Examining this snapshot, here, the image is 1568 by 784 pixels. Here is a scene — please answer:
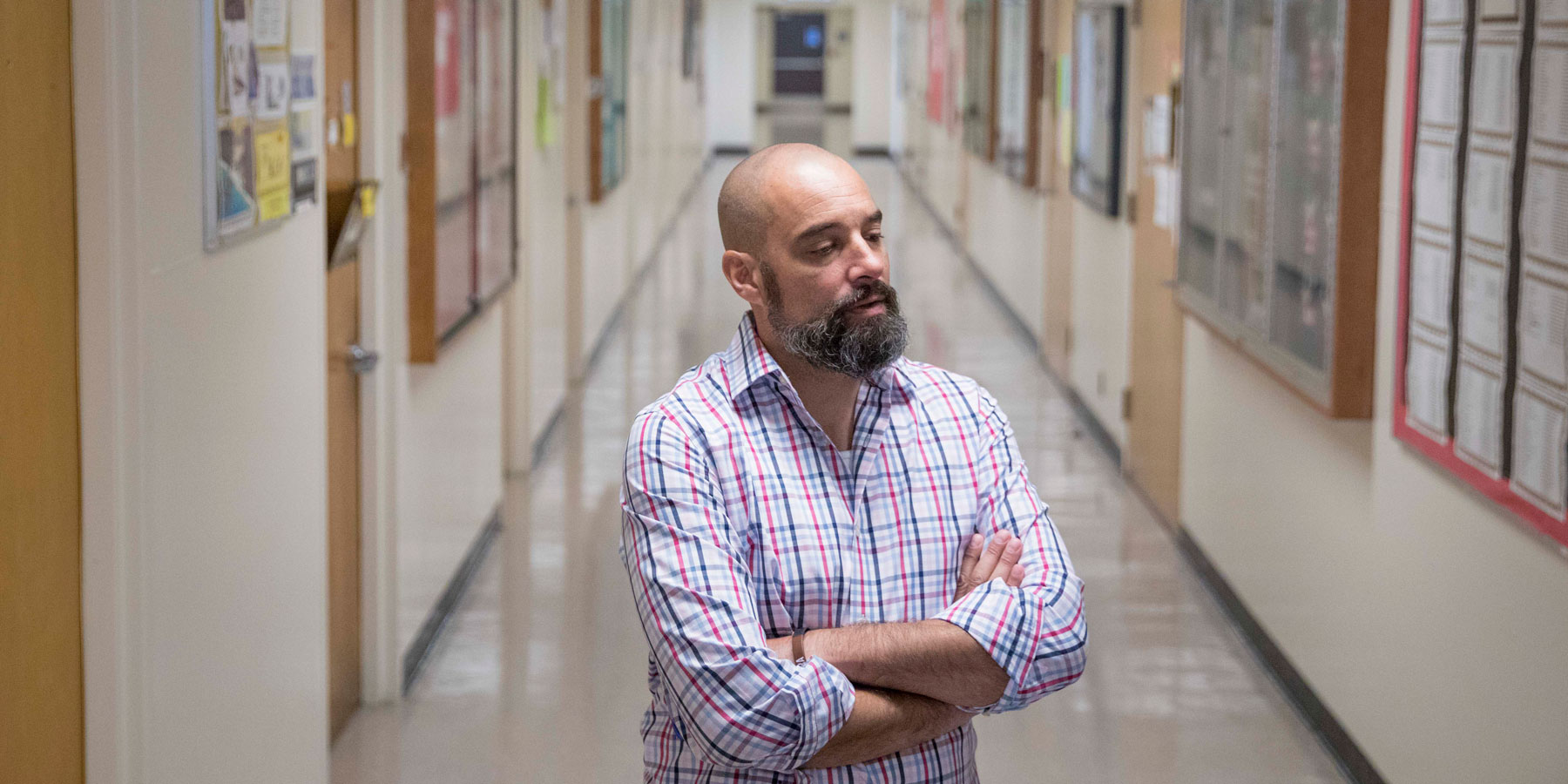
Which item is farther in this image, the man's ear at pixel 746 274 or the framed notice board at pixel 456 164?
the framed notice board at pixel 456 164

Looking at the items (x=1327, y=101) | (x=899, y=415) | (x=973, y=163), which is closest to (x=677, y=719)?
(x=899, y=415)

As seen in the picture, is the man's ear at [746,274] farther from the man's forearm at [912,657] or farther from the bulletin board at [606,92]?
the bulletin board at [606,92]

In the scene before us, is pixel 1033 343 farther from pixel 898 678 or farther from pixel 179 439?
pixel 898 678

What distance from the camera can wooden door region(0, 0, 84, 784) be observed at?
1904 millimetres

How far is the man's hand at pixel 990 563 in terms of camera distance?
6.10 feet

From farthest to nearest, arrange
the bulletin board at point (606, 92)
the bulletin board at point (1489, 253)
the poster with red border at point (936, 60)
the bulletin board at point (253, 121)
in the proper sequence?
the poster with red border at point (936, 60) < the bulletin board at point (606, 92) < the bulletin board at point (1489, 253) < the bulletin board at point (253, 121)

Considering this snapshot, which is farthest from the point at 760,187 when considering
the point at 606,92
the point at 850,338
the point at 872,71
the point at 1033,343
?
the point at 872,71

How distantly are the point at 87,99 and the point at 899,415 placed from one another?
3.77ft

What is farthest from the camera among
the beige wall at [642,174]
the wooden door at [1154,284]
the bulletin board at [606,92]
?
the beige wall at [642,174]

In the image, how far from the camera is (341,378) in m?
A: 4.12

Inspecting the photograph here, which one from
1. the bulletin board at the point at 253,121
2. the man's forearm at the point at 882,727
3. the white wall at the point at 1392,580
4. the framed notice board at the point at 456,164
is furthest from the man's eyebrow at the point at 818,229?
the framed notice board at the point at 456,164

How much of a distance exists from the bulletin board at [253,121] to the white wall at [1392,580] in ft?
7.88

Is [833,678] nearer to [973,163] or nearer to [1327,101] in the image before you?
[1327,101]

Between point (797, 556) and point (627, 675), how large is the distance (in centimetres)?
298
